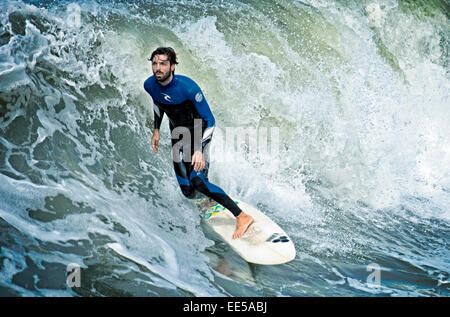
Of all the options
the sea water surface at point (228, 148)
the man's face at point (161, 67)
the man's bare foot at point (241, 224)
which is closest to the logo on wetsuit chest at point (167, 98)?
the man's face at point (161, 67)

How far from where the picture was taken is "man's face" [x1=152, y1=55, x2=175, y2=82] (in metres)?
3.22

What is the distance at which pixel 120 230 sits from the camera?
328cm

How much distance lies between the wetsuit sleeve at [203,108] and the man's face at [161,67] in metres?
0.26

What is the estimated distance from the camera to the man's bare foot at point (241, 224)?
139 inches

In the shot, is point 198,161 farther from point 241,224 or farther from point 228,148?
point 228,148

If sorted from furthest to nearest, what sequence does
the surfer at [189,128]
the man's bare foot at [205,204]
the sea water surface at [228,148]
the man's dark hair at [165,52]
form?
the man's bare foot at [205,204], the surfer at [189,128], the man's dark hair at [165,52], the sea water surface at [228,148]

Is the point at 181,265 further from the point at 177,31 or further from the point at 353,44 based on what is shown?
the point at 353,44

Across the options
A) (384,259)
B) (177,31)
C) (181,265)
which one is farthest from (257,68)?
(181,265)

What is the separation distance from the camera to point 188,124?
3588 millimetres

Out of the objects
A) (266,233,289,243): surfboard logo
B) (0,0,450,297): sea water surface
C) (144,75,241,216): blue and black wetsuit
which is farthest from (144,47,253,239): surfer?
(0,0,450,297): sea water surface

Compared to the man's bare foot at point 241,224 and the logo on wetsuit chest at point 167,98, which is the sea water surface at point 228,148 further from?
the logo on wetsuit chest at point 167,98

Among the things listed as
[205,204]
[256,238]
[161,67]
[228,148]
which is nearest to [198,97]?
[161,67]

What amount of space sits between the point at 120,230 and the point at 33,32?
9.18ft

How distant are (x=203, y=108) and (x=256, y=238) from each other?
1.28 meters
